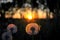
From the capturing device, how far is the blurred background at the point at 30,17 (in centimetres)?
318

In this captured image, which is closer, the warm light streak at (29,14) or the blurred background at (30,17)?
the blurred background at (30,17)

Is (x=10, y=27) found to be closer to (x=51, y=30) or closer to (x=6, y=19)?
(x=6, y=19)

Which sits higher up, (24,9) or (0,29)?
(24,9)

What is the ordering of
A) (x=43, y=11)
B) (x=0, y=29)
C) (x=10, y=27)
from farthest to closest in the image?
(x=43, y=11) → (x=0, y=29) → (x=10, y=27)

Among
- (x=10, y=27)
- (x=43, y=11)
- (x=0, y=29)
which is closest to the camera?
(x=10, y=27)

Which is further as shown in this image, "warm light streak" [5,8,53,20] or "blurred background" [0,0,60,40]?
"warm light streak" [5,8,53,20]

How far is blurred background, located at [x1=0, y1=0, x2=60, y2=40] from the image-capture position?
10.4 ft

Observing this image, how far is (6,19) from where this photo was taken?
Result: 3342 millimetres

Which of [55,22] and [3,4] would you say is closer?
[55,22]

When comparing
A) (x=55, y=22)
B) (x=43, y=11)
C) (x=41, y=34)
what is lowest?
(x=41, y=34)

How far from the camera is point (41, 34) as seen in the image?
3.19 metres

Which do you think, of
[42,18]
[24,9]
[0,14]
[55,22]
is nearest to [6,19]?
[0,14]

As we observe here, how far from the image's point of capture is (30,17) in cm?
339

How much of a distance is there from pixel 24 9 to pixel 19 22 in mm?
358
